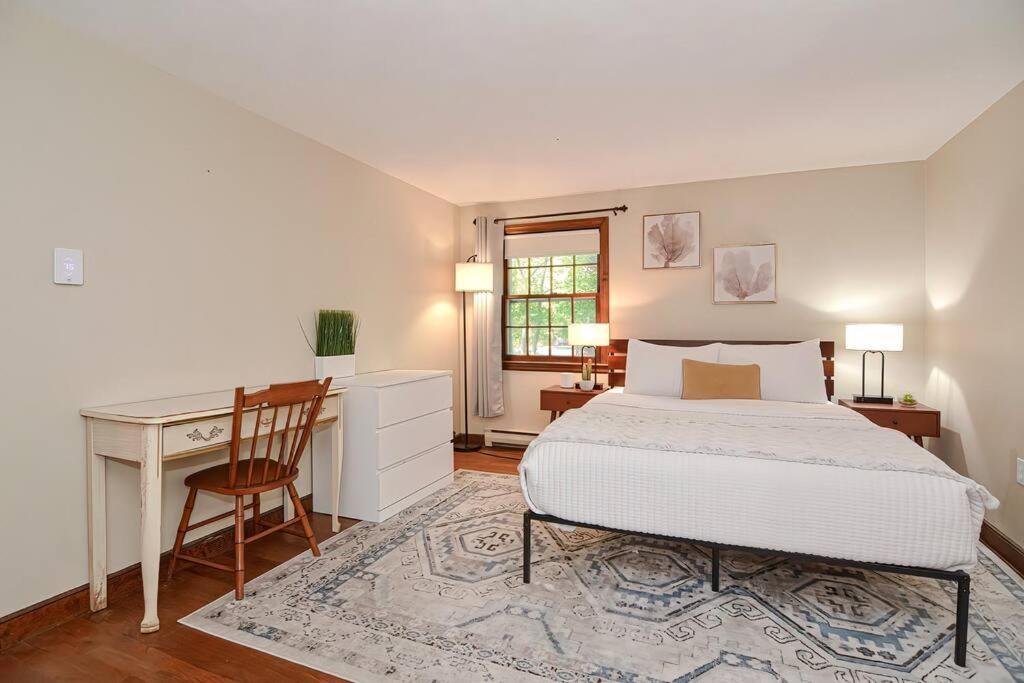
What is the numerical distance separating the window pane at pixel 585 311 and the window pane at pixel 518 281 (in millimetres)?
543

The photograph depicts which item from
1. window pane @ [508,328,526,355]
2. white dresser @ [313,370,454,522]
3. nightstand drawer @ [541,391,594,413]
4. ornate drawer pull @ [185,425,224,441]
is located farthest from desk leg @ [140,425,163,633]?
window pane @ [508,328,526,355]

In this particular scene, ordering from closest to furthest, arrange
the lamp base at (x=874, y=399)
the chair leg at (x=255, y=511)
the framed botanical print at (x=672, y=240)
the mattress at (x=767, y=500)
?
the mattress at (x=767, y=500) → the chair leg at (x=255, y=511) → the lamp base at (x=874, y=399) → the framed botanical print at (x=672, y=240)

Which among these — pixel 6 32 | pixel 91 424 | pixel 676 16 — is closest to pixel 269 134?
pixel 6 32

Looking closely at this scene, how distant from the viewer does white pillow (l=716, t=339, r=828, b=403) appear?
364 cm

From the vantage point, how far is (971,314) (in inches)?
125

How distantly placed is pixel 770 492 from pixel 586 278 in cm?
313

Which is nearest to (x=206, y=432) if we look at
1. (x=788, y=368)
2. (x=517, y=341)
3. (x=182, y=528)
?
(x=182, y=528)

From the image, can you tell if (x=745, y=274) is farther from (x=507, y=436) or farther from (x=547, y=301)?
(x=507, y=436)

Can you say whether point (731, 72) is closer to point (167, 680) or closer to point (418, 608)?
point (418, 608)

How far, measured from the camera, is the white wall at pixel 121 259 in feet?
6.52

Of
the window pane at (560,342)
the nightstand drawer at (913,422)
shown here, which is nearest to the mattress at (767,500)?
the nightstand drawer at (913,422)

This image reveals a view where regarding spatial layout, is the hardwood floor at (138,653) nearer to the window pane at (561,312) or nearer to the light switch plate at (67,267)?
the light switch plate at (67,267)

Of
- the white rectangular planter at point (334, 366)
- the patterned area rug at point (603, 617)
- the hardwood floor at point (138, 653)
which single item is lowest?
the hardwood floor at point (138, 653)

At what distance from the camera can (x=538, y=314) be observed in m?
5.09
